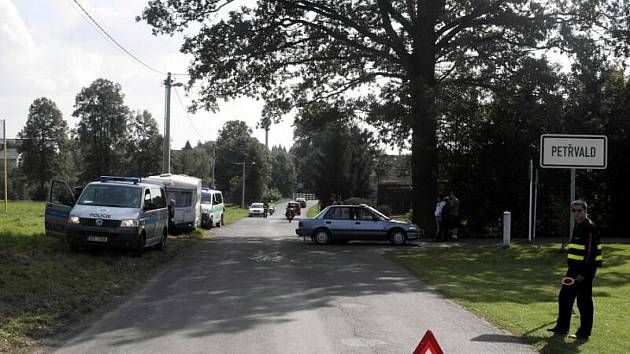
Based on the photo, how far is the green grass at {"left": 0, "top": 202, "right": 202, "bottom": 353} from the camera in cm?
830

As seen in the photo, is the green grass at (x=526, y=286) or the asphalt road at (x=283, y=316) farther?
the green grass at (x=526, y=286)

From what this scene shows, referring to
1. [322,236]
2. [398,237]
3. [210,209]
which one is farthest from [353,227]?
[210,209]

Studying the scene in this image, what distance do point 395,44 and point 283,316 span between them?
19.0 meters

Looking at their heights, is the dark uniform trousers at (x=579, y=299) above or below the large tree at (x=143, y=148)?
below

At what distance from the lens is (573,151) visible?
1041 cm

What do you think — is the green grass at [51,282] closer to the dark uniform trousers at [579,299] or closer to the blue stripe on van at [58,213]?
the blue stripe on van at [58,213]

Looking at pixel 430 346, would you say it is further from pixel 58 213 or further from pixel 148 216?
pixel 58 213

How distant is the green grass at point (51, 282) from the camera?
830 centimetres

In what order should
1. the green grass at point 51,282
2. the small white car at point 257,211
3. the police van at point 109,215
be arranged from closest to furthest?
the green grass at point 51,282
the police van at point 109,215
the small white car at point 257,211

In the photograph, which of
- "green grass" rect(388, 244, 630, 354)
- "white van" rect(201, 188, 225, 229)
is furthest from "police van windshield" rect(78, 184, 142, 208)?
"white van" rect(201, 188, 225, 229)

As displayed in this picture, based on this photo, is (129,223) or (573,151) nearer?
(573,151)

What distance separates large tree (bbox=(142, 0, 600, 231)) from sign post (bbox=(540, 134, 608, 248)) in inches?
482

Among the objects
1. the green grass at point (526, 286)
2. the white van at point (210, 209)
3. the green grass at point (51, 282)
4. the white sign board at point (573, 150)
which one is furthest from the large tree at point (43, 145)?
the white sign board at point (573, 150)

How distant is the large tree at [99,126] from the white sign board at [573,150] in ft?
284
